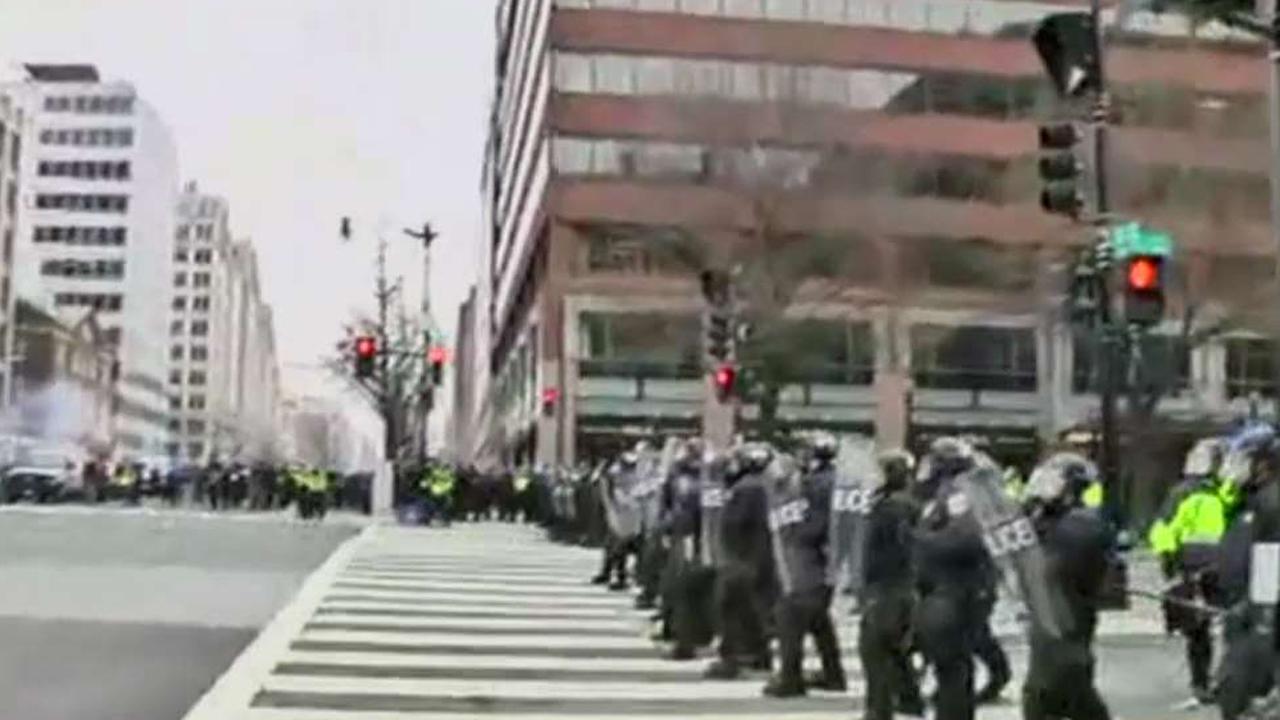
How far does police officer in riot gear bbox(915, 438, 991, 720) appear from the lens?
11.5m

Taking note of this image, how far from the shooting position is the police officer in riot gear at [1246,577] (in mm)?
11469

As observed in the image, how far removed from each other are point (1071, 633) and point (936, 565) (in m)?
1.27

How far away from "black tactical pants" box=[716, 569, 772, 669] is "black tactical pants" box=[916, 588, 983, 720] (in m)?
4.92

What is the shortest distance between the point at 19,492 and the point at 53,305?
328 ft

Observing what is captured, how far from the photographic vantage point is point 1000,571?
11.2 meters

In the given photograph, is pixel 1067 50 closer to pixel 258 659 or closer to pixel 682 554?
pixel 682 554

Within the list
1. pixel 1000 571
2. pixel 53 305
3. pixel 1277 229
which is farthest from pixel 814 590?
pixel 53 305

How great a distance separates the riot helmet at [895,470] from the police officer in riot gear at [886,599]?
0.21 m

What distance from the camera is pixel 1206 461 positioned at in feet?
52.2

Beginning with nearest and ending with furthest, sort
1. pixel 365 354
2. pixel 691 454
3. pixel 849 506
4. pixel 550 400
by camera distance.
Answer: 1. pixel 849 506
2. pixel 691 454
3. pixel 365 354
4. pixel 550 400

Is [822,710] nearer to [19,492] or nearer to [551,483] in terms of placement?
[551,483]

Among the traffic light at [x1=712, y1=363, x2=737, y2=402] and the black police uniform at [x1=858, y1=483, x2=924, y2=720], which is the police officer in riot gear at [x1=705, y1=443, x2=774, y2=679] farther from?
the traffic light at [x1=712, y1=363, x2=737, y2=402]

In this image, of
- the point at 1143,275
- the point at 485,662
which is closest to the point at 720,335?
the point at 485,662

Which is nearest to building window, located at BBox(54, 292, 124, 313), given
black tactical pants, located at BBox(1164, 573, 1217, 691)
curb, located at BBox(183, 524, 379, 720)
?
curb, located at BBox(183, 524, 379, 720)
